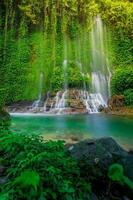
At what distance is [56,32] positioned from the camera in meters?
23.6

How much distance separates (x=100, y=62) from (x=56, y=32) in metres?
3.65

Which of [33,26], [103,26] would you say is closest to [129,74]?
[103,26]

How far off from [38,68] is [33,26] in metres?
3.23

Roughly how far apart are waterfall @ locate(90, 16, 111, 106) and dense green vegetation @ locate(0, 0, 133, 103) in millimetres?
354

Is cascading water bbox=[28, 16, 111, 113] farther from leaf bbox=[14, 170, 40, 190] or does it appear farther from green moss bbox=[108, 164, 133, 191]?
leaf bbox=[14, 170, 40, 190]

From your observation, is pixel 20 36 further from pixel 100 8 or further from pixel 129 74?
pixel 129 74

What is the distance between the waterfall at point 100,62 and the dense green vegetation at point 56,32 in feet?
1.16

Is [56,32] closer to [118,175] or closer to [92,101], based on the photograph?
[92,101]

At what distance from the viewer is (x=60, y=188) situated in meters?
3.58

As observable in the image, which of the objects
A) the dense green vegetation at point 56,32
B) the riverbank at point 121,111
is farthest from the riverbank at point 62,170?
the dense green vegetation at point 56,32

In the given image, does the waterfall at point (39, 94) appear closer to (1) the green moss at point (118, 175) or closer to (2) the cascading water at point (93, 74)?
(2) the cascading water at point (93, 74)

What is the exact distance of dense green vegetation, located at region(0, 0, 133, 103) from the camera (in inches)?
904

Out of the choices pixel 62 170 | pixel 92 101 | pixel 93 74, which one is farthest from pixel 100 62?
pixel 62 170

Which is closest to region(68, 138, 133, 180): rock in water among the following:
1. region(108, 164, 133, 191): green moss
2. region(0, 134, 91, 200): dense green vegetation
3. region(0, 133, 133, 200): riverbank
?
region(0, 133, 133, 200): riverbank
